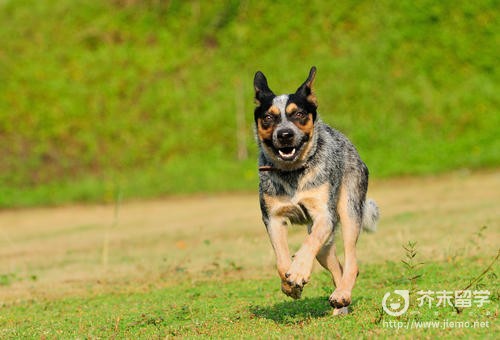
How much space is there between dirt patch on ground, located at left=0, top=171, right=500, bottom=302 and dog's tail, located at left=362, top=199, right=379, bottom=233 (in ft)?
10.3

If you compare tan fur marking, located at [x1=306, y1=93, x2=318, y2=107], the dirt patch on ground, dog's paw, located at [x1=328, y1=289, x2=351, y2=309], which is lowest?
the dirt patch on ground

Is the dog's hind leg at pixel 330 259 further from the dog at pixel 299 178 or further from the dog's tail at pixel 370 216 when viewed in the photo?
the dog's tail at pixel 370 216

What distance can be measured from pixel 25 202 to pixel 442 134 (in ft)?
59.0

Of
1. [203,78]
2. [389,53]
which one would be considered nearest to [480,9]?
[389,53]

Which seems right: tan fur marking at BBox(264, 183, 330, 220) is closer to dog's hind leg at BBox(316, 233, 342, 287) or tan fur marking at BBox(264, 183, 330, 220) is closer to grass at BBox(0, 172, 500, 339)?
dog's hind leg at BBox(316, 233, 342, 287)

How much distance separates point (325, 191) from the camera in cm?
952

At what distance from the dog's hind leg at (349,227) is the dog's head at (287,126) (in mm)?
996

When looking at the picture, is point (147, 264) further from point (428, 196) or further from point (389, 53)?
point (389, 53)

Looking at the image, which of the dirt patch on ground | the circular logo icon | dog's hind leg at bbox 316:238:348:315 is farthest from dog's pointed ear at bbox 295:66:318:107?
the dirt patch on ground

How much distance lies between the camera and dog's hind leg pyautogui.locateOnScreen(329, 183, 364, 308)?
9.62 m

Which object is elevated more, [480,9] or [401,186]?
[480,9]

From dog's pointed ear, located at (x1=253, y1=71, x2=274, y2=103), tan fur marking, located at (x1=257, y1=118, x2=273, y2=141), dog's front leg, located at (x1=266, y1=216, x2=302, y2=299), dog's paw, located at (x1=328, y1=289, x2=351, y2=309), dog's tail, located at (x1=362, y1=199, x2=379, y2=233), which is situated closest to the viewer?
dog's front leg, located at (x1=266, y1=216, x2=302, y2=299)

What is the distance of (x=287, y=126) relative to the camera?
925 centimetres

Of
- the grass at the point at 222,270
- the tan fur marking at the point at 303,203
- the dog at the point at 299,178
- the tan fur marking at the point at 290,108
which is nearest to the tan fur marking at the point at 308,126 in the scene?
the dog at the point at 299,178
